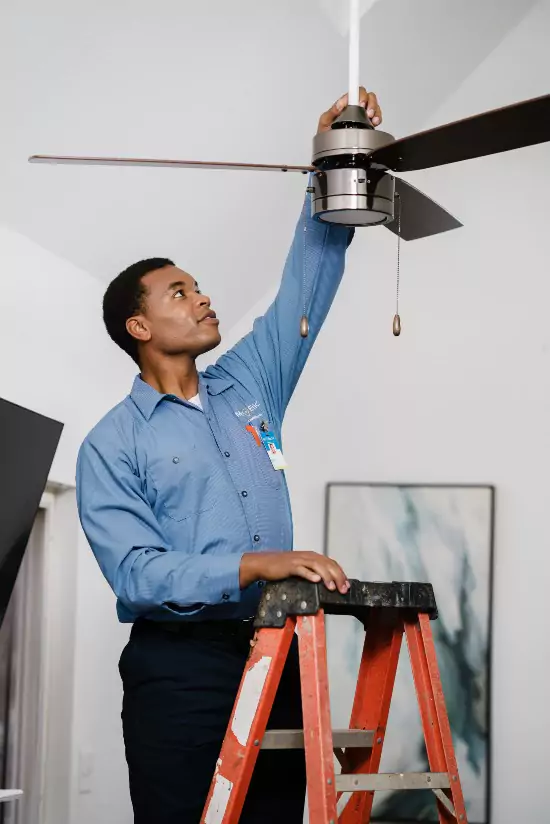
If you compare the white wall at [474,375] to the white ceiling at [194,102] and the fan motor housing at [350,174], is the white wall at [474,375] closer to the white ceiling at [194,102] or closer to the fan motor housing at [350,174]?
the white ceiling at [194,102]

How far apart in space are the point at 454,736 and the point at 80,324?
201cm

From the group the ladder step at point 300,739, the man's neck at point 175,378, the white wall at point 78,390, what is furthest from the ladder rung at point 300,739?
the white wall at point 78,390

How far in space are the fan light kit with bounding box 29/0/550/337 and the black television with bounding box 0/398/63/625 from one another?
0.71 m

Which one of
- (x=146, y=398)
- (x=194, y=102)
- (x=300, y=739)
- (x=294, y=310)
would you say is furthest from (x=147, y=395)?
(x=194, y=102)

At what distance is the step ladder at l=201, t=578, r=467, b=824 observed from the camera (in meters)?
1.84

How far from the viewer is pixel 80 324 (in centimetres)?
361

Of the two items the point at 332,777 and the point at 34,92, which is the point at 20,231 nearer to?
the point at 34,92

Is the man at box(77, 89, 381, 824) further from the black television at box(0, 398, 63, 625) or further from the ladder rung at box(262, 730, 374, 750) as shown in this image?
the black television at box(0, 398, 63, 625)

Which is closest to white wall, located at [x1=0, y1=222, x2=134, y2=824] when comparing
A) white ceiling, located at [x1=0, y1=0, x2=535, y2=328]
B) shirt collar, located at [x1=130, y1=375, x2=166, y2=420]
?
white ceiling, located at [x1=0, y1=0, x2=535, y2=328]

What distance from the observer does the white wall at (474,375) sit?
14.1 ft

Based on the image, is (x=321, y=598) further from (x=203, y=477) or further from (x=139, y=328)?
(x=139, y=328)

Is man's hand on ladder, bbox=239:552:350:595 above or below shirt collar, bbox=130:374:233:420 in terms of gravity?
below

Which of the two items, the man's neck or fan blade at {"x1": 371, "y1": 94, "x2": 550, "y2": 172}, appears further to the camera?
the man's neck

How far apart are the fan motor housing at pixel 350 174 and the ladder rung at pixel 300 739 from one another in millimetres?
937
